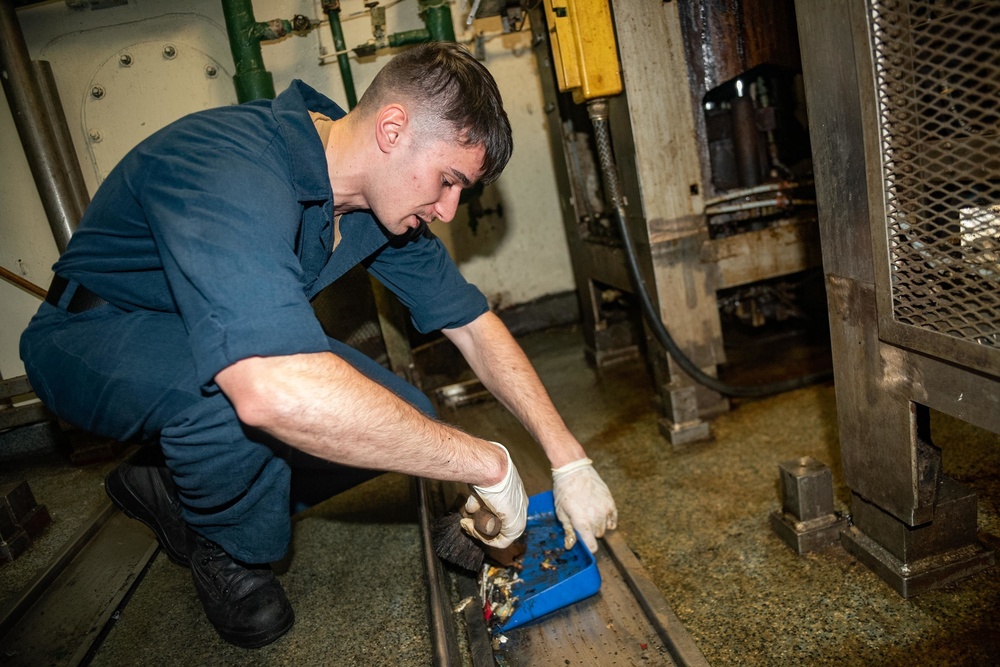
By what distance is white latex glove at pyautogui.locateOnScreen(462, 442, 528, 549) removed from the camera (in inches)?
50.7

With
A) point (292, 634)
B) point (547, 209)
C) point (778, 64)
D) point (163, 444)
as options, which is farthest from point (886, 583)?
point (547, 209)

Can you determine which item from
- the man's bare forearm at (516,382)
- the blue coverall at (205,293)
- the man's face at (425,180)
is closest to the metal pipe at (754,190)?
the man's bare forearm at (516,382)

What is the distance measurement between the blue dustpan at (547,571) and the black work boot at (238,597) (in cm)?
53

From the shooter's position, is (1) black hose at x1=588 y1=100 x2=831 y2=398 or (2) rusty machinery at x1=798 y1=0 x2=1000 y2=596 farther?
(1) black hose at x1=588 y1=100 x2=831 y2=398

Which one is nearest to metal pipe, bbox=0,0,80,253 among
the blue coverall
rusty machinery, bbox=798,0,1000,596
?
the blue coverall

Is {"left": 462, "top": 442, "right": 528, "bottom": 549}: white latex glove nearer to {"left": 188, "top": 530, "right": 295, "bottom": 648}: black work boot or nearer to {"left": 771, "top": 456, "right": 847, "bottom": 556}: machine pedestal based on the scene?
{"left": 188, "top": 530, "right": 295, "bottom": 648}: black work boot

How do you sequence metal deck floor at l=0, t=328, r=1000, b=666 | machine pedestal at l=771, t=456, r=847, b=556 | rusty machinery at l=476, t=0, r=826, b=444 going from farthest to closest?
rusty machinery at l=476, t=0, r=826, b=444
machine pedestal at l=771, t=456, r=847, b=556
metal deck floor at l=0, t=328, r=1000, b=666

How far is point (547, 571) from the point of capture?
1431mm

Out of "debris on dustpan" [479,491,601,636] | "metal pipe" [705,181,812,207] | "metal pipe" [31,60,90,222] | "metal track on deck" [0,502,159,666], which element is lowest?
"debris on dustpan" [479,491,601,636]

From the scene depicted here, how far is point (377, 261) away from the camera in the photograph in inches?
65.5

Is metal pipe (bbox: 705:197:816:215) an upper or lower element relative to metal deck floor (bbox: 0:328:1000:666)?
upper

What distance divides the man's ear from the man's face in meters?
0.03

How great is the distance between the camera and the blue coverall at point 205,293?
3.13ft

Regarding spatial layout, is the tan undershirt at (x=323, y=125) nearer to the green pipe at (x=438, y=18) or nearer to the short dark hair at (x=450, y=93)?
the short dark hair at (x=450, y=93)
